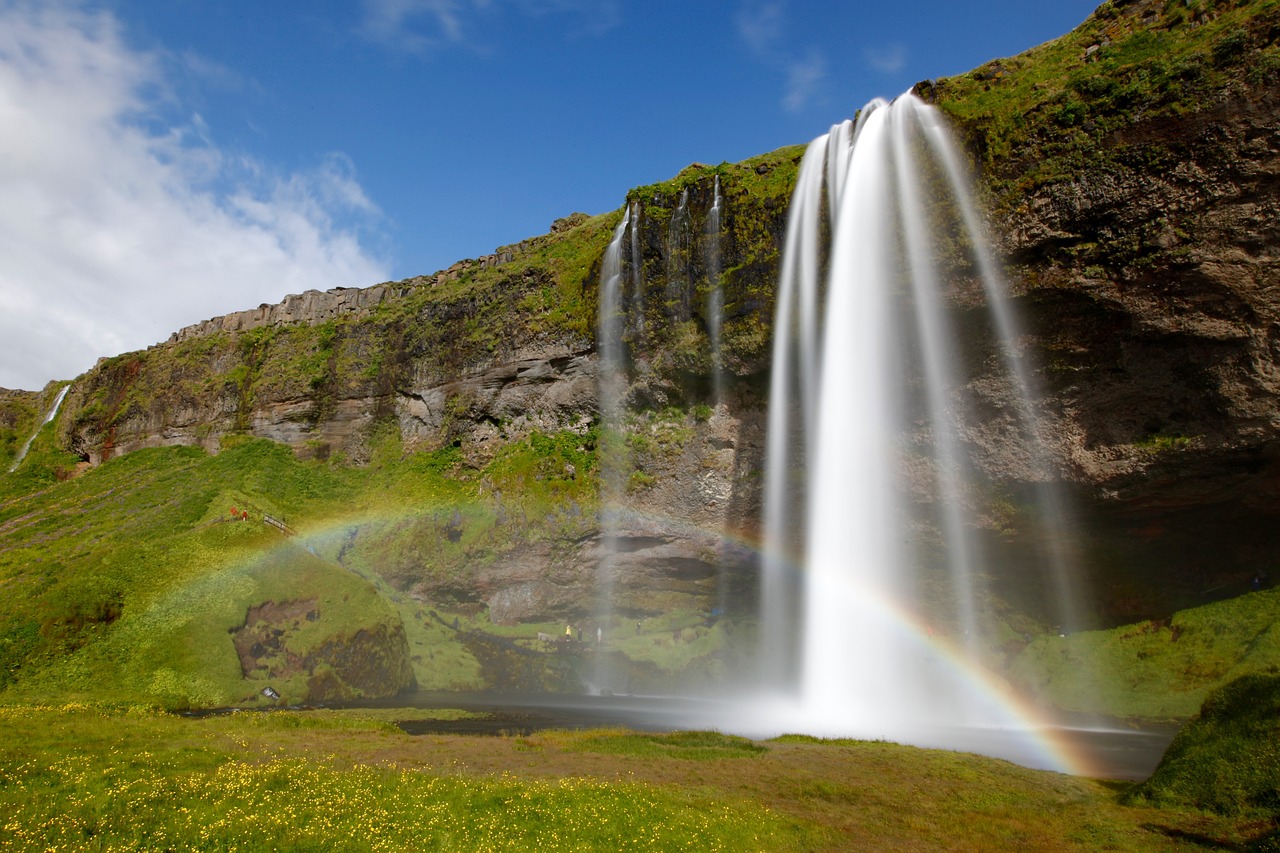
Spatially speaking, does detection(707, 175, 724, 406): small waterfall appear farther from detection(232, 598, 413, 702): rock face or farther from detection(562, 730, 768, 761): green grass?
detection(232, 598, 413, 702): rock face

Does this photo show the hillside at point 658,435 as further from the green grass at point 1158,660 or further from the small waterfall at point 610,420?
the green grass at point 1158,660

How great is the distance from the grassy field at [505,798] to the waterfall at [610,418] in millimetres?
20206

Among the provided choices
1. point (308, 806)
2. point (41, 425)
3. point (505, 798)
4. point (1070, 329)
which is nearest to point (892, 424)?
point (1070, 329)

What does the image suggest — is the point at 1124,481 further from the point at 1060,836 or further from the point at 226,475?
the point at 226,475

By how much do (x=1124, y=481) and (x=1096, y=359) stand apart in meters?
4.81

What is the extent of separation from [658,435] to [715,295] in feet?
27.0

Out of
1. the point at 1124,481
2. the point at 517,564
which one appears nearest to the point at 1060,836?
the point at 1124,481

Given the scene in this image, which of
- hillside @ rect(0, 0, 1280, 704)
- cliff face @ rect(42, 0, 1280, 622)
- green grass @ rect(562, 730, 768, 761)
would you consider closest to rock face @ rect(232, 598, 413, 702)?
hillside @ rect(0, 0, 1280, 704)

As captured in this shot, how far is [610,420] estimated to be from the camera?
39.9 m

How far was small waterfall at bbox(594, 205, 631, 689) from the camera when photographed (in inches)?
1469

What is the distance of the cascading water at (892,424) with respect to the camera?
27656 millimetres

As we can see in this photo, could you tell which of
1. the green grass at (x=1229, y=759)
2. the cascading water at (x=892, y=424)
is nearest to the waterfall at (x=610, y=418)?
the cascading water at (x=892, y=424)

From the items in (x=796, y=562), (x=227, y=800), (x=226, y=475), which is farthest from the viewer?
(x=226, y=475)

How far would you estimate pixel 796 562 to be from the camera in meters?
35.7
